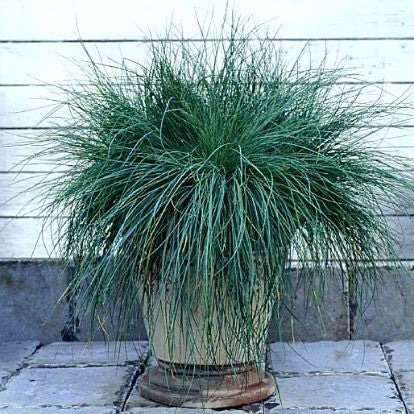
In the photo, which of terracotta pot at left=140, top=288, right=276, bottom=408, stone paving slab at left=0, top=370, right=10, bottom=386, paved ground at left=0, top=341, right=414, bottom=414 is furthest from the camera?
stone paving slab at left=0, top=370, right=10, bottom=386

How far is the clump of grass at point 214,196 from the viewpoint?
2258 millimetres

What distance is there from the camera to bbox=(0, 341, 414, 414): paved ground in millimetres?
2486

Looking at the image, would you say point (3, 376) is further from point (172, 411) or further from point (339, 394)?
point (339, 394)

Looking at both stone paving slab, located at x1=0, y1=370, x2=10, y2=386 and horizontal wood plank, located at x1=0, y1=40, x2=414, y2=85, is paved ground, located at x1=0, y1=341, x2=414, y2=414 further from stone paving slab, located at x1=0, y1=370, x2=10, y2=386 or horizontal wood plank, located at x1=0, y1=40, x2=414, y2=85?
horizontal wood plank, located at x1=0, y1=40, x2=414, y2=85

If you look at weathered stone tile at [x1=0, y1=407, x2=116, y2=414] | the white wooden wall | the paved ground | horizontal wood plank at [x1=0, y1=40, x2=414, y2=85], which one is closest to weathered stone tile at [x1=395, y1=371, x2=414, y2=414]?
the paved ground

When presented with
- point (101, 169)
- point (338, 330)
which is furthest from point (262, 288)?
point (338, 330)

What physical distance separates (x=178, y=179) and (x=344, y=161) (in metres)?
0.47

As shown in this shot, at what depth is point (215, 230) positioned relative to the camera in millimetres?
2219

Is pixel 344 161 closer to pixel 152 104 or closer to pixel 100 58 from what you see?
pixel 152 104

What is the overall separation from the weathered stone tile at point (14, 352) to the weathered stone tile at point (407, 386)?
1.16m

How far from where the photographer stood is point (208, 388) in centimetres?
244

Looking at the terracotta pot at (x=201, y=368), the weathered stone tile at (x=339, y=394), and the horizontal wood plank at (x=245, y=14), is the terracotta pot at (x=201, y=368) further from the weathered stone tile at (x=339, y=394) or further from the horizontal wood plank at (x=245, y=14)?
the horizontal wood plank at (x=245, y=14)

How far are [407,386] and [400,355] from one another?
357 millimetres

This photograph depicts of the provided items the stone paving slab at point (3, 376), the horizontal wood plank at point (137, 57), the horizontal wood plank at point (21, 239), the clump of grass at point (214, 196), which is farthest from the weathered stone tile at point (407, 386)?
the horizontal wood plank at point (21, 239)
